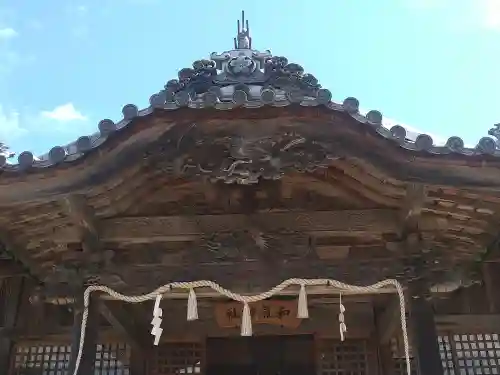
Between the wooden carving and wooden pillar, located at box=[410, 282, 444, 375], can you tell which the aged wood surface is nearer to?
wooden pillar, located at box=[410, 282, 444, 375]

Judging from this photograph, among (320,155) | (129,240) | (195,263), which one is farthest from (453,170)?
(129,240)

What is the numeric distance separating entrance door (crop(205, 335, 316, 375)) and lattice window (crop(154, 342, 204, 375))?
0.26 metres

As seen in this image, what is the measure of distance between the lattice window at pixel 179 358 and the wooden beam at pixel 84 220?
2319mm

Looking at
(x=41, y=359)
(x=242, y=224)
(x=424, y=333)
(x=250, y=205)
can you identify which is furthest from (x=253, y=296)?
(x=41, y=359)

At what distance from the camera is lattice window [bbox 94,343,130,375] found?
7.20 metres

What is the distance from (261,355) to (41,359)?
287 centimetres

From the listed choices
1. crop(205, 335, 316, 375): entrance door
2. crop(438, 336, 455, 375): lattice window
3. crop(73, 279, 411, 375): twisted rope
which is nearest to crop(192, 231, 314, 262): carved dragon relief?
crop(73, 279, 411, 375): twisted rope

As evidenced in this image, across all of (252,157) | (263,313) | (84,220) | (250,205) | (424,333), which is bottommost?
(424,333)

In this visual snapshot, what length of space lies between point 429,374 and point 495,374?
2395 mm

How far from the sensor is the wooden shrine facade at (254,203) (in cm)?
493

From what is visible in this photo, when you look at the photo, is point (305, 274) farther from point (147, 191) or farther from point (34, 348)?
point (34, 348)

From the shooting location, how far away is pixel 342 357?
23.6 ft

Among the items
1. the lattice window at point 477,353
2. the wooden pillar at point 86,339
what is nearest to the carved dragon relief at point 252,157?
the wooden pillar at point 86,339

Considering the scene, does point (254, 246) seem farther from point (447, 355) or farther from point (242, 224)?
point (447, 355)
